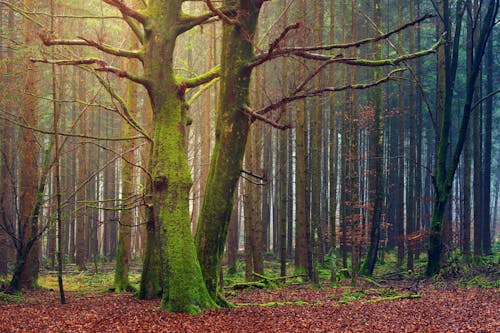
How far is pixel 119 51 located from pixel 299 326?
5844 millimetres

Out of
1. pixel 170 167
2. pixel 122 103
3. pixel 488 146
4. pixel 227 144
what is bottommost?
pixel 170 167

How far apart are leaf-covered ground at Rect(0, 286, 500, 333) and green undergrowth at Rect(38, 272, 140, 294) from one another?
12.0 ft

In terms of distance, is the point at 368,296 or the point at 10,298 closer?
the point at 10,298

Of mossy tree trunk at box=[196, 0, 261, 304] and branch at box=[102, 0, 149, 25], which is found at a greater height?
branch at box=[102, 0, 149, 25]

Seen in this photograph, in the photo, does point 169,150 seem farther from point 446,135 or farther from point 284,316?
point 446,135

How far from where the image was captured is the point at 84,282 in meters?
18.7

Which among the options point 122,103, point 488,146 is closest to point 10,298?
point 122,103

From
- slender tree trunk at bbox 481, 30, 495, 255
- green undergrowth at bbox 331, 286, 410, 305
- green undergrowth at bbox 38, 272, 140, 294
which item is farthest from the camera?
slender tree trunk at bbox 481, 30, 495, 255

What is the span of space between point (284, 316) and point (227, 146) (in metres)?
3.33

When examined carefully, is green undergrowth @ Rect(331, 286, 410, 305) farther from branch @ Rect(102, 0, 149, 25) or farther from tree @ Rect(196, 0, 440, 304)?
branch @ Rect(102, 0, 149, 25)

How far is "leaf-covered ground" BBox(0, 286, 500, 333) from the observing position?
7684 mm

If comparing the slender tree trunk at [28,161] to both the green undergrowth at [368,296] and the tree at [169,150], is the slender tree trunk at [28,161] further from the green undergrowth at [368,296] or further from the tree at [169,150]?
the green undergrowth at [368,296]

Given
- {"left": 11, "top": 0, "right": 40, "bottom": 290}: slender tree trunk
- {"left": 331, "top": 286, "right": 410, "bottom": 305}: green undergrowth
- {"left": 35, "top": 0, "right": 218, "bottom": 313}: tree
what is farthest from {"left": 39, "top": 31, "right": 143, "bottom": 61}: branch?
{"left": 331, "top": 286, "right": 410, "bottom": 305}: green undergrowth

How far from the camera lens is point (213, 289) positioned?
9836 mm
